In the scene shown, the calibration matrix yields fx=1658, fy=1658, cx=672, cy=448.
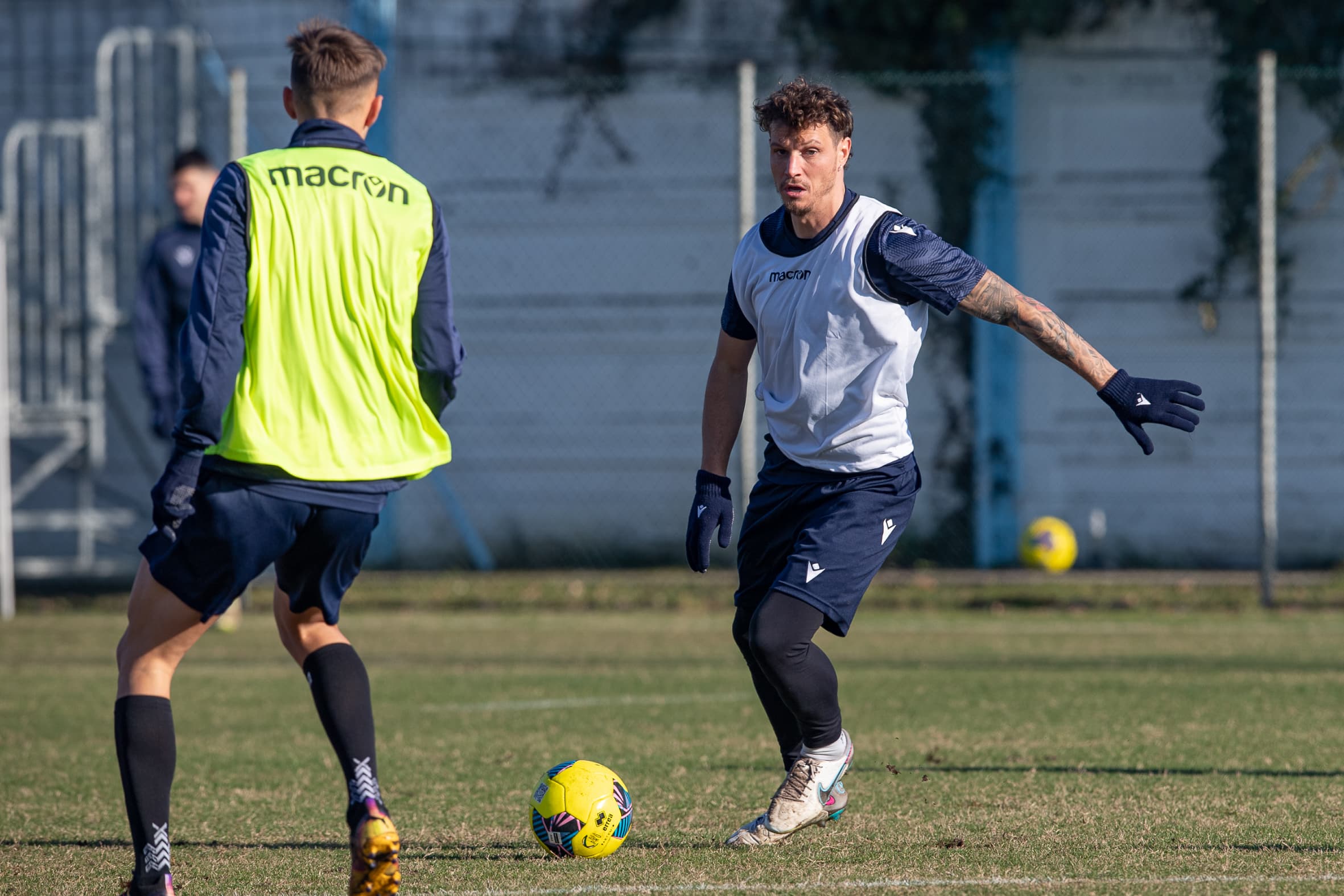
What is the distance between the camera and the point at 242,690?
8.00 meters

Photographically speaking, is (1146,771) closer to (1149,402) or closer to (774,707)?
(774,707)

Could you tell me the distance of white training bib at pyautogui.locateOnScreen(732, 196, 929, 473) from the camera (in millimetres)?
4535

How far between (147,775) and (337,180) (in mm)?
1442

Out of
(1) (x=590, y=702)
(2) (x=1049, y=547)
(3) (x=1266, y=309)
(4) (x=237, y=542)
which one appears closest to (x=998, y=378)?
(2) (x=1049, y=547)

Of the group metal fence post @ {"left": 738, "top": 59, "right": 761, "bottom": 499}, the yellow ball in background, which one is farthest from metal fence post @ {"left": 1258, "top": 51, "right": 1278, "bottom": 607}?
metal fence post @ {"left": 738, "top": 59, "right": 761, "bottom": 499}

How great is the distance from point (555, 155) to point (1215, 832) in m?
10.0

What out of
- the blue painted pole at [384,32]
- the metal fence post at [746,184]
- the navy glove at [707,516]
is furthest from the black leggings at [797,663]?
the blue painted pole at [384,32]

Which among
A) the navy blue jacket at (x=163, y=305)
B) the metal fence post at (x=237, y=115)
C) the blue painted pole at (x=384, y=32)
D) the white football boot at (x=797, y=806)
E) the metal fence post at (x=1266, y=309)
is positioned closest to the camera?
the white football boot at (x=797, y=806)

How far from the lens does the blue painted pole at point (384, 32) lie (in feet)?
44.3

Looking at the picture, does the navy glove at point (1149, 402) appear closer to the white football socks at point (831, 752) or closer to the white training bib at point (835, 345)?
the white training bib at point (835, 345)

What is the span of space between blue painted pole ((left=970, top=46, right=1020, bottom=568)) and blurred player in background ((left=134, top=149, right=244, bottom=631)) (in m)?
6.27

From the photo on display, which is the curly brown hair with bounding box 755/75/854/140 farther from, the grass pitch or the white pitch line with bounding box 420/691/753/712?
the white pitch line with bounding box 420/691/753/712

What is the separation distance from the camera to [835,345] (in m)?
4.57

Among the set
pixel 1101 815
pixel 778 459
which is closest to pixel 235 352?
pixel 778 459
